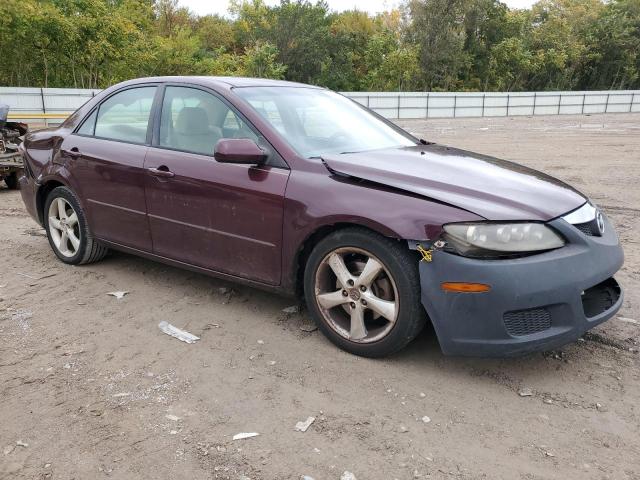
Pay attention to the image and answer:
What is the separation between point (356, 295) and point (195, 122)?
5.81ft

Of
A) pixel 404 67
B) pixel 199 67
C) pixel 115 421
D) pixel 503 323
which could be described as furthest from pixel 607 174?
pixel 404 67

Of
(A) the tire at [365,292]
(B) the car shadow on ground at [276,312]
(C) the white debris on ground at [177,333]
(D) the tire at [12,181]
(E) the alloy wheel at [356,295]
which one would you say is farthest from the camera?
(D) the tire at [12,181]

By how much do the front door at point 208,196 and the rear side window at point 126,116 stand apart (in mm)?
226

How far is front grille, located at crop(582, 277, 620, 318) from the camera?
10.3 ft

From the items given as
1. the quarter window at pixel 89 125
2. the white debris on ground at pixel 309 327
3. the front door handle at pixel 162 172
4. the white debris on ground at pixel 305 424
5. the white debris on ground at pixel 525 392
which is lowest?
the white debris on ground at pixel 305 424

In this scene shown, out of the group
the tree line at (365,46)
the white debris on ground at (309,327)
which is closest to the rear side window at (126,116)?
the white debris on ground at (309,327)

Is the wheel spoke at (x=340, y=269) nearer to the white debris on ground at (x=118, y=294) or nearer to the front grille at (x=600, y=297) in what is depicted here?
the front grille at (x=600, y=297)

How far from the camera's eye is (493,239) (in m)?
2.94

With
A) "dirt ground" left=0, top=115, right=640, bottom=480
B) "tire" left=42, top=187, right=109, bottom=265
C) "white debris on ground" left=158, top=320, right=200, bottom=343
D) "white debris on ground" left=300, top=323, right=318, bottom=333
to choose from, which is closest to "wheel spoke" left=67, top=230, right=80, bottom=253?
"tire" left=42, top=187, right=109, bottom=265

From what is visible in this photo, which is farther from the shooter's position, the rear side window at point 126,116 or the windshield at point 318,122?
the rear side window at point 126,116

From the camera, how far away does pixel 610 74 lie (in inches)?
2244

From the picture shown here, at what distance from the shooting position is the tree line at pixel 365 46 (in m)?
30.9

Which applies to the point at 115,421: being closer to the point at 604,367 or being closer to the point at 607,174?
the point at 604,367

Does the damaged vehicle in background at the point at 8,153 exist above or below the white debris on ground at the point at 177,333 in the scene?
above
